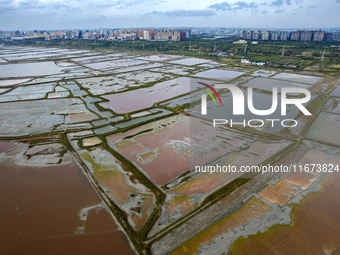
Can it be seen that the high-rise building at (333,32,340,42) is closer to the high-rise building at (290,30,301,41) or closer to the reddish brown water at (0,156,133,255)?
the high-rise building at (290,30,301,41)

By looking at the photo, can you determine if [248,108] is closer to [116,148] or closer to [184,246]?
[116,148]

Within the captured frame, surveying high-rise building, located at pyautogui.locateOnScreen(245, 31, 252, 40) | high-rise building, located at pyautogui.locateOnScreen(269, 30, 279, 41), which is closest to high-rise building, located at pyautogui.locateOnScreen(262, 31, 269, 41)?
high-rise building, located at pyautogui.locateOnScreen(269, 30, 279, 41)

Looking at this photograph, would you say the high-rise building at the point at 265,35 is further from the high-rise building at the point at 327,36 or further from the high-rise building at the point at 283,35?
the high-rise building at the point at 327,36

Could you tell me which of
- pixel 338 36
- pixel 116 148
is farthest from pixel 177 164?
pixel 338 36

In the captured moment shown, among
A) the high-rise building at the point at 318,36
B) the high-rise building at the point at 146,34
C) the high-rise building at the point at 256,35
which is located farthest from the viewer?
the high-rise building at the point at 146,34

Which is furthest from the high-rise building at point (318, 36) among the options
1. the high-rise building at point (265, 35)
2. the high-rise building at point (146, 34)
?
the high-rise building at point (146, 34)

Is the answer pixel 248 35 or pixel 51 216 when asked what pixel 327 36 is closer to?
pixel 248 35
